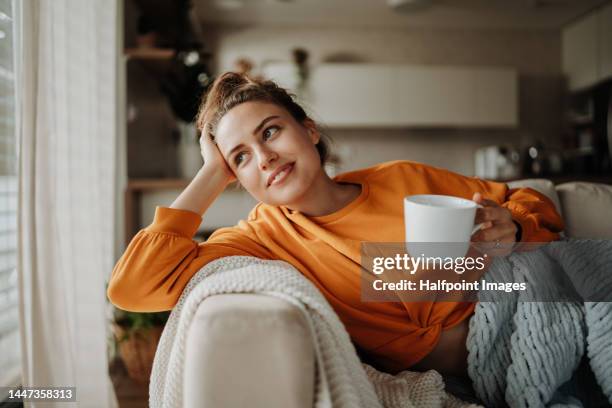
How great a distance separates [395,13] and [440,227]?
3.77m

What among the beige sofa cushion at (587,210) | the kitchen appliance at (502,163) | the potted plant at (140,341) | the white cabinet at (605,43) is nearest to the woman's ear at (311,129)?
the beige sofa cushion at (587,210)

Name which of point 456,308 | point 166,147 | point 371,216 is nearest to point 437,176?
point 371,216

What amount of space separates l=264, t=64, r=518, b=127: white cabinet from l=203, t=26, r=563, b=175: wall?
0.83ft

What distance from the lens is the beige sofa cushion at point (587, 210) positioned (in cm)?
125

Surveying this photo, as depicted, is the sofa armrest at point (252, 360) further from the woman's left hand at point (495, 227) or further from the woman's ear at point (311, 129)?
the woman's ear at point (311, 129)

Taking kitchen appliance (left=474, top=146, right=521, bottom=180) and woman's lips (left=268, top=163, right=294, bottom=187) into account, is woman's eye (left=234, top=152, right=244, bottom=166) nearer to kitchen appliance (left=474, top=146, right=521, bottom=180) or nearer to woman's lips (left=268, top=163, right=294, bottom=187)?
woman's lips (left=268, top=163, right=294, bottom=187)

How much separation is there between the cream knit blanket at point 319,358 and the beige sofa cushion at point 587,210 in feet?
2.38

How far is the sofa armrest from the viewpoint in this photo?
0.60 metres

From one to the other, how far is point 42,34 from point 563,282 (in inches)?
55.6

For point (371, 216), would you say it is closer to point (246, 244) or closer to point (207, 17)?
point (246, 244)

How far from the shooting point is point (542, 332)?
0.85 metres

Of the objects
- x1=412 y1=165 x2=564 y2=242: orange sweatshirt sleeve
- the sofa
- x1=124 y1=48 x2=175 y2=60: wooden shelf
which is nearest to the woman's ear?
x1=412 y1=165 x2=564 y2=242: orange sweatshirt sleeve

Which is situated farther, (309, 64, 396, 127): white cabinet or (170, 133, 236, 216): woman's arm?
(309, 64, 396, 127): white cabinet

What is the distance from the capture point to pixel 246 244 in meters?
1.05
